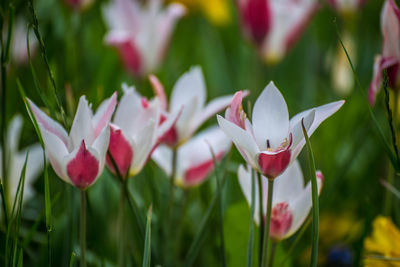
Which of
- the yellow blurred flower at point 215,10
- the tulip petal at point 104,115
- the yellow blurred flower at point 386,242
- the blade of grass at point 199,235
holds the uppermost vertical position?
the yellow blurred flower at point 215,10

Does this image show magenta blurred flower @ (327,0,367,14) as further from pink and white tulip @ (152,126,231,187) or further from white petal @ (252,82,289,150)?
white petal @ (252,82,289,150)

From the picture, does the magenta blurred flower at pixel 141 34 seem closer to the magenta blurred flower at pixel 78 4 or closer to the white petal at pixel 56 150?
the magenta blurred flower at pixel 78 4

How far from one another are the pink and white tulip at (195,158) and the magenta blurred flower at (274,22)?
0.30 meters

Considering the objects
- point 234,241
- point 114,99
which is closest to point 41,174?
point 234,241

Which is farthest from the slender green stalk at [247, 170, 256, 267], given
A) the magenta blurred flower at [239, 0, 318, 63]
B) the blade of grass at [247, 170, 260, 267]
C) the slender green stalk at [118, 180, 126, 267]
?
the magenta blurred flower at [239, 0, 318, 63]

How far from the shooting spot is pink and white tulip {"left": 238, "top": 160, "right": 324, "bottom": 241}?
1.53ft

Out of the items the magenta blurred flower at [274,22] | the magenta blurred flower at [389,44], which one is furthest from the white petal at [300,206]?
the magenta blurred flower at [274,22]

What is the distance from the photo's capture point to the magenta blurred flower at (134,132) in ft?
1.53

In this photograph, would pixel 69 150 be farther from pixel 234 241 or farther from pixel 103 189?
pixel 103 189

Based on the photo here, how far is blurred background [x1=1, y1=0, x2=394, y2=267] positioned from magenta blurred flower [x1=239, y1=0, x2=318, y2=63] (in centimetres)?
3

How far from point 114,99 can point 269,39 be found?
0.57m

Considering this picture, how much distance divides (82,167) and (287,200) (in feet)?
0.54

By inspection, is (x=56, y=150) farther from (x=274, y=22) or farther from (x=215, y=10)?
(x=215, y=10)

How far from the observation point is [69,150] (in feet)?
1.48
